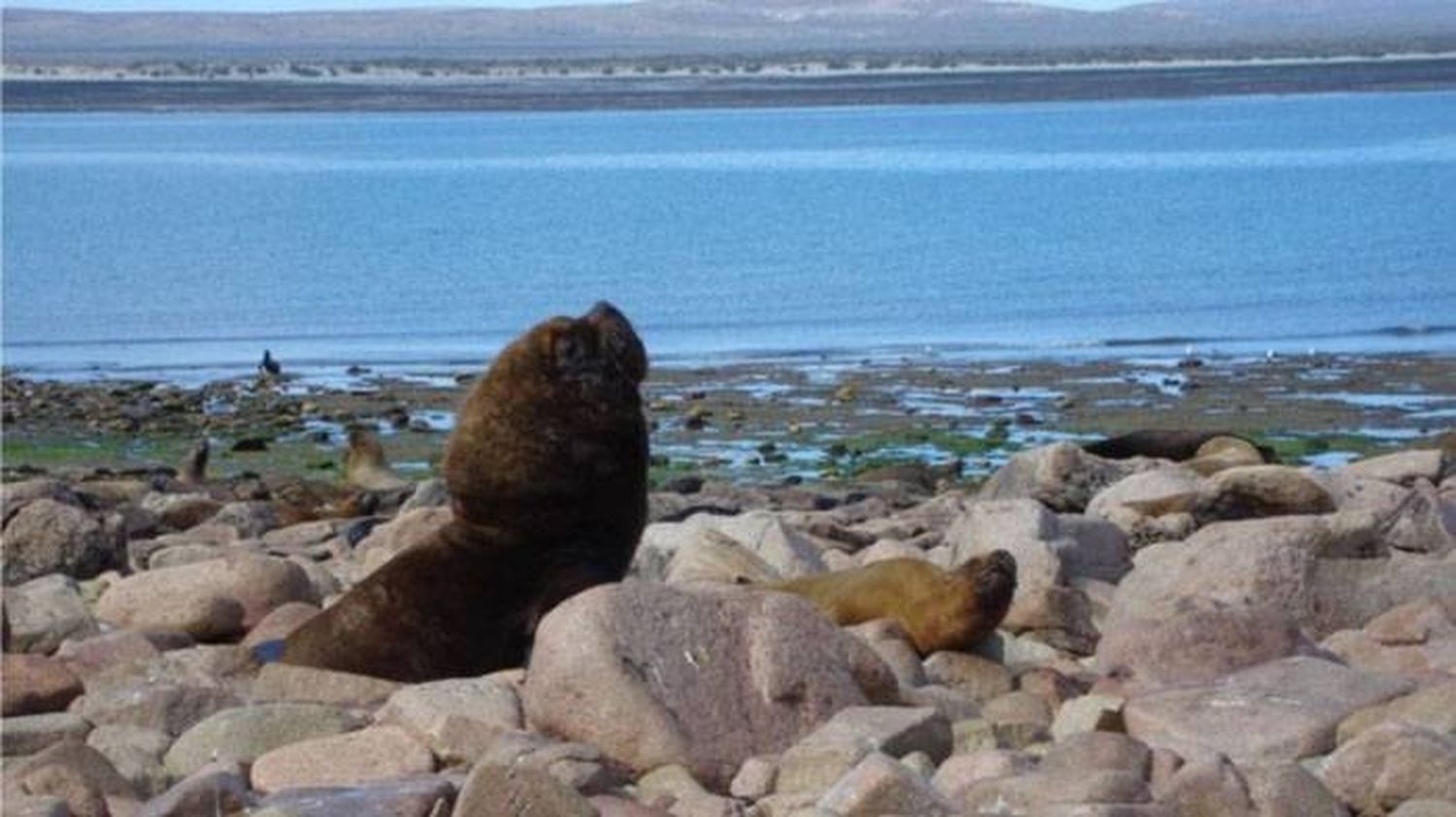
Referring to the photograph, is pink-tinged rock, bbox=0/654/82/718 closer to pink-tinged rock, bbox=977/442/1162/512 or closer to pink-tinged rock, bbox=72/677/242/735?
pink-tinged rock, bbox=72/677/242/735

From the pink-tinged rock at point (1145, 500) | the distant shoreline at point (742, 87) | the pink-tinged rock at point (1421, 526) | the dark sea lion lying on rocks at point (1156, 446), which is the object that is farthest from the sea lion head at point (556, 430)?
the distant shoreline at point (742, 87)

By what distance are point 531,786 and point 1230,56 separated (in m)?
144

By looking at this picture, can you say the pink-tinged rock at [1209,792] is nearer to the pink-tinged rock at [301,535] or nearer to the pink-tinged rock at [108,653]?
the pink-tinged rock at [108,653]

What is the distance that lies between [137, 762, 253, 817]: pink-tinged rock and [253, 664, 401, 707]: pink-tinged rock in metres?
1.25

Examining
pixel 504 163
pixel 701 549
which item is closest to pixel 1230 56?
pixel 504 163

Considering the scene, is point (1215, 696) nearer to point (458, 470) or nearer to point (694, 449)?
point (458, 470)

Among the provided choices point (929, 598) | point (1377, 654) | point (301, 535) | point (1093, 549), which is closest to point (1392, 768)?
point (1377, 654)

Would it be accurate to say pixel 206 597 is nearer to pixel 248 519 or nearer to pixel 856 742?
pixel 856 742

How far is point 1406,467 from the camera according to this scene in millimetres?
13203

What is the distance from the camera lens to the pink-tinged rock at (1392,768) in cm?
688

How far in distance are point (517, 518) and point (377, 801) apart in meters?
1.96

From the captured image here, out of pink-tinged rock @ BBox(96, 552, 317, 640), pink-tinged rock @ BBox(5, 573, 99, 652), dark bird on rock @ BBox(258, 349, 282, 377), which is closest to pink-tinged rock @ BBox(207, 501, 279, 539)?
pink-tinged rock @ BBox(96, 552, 317, 640)

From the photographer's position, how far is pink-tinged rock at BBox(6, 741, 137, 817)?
23.7 feet

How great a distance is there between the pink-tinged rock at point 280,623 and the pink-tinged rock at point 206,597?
11cm
